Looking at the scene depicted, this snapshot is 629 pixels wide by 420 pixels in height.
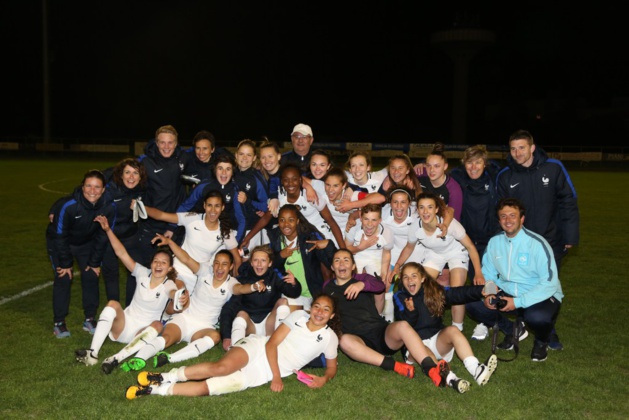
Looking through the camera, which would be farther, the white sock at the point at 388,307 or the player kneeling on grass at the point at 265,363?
the white sock at the point at 388,307

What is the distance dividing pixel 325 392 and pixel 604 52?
195ft

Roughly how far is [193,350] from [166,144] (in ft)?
8.74

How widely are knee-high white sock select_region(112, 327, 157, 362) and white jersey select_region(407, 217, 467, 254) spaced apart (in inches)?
107

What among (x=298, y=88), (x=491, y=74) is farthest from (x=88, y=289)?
(x=491, y=74)

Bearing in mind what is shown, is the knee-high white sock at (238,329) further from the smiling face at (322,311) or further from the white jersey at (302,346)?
the smiling face at (322,311)

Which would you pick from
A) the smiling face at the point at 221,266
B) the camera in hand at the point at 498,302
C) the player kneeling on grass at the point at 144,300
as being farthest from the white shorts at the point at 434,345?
the player kneeling on grass at the point at 144,300

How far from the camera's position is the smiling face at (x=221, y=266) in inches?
221

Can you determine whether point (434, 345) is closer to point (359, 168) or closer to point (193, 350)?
point (193, 350)

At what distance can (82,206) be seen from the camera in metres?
5.82

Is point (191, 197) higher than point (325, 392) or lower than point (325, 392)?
higher

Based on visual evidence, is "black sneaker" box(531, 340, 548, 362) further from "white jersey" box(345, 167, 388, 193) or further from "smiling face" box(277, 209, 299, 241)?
"smiling face" box(277, 209, 299, 241)

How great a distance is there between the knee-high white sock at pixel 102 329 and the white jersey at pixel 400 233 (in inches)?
115

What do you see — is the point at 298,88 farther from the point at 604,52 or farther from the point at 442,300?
the point at 442,300

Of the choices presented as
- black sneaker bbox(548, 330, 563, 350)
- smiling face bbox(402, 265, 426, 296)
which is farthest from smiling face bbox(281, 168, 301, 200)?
black sneaker bbox(548, 330, 563, 350)
